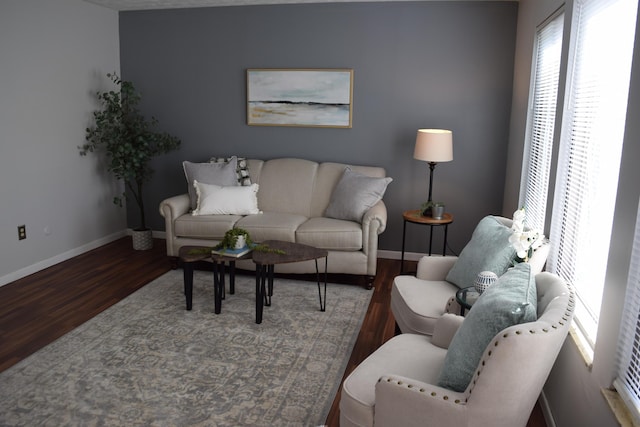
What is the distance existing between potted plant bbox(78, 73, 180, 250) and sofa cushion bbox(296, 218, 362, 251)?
1.91 meters

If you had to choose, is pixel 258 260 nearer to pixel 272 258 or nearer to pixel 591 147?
pixel 272 258

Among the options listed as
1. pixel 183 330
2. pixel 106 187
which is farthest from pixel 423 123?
pixel 106 187

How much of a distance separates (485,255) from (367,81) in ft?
8.67

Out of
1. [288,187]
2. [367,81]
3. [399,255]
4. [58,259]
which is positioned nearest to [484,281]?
[399,255]

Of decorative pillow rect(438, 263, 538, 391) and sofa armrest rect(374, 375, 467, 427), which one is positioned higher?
decorative pillow rect(438, 263, 538, 391)

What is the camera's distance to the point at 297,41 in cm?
506

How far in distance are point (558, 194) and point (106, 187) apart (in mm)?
4502

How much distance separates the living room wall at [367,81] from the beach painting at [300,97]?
0.26 feet

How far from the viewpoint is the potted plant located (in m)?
5.07

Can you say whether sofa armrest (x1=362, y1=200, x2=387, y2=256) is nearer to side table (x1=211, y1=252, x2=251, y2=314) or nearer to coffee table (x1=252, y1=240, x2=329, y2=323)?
coffee table (x1=252, y1=240, x2=329, y2=323)

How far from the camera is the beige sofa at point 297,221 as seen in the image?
430 cm

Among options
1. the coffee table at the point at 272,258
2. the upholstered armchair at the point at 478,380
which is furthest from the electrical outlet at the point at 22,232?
the upholstered armchair at the point at 478,380

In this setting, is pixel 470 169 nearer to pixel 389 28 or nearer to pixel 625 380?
pixel 389 28

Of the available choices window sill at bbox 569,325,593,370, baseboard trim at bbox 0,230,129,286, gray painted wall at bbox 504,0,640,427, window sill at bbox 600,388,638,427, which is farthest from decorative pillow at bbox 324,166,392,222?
window sill at bbox 600,388,638,427
